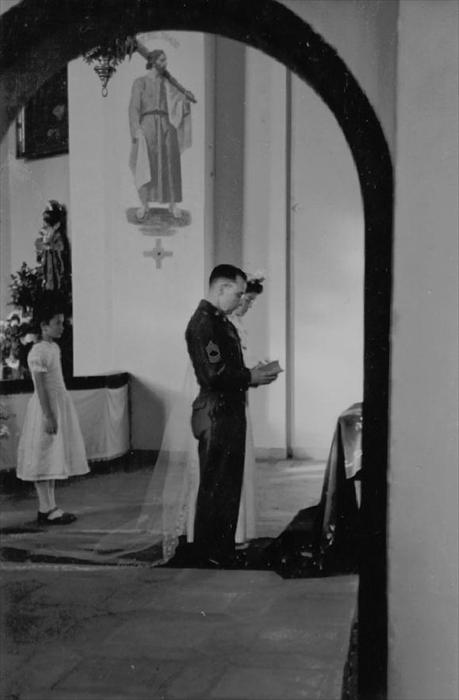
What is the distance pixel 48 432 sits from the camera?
4.97m

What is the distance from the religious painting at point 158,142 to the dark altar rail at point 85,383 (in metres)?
0.96

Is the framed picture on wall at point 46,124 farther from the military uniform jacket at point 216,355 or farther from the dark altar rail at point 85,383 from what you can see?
the military uniform jacket at point 216,355

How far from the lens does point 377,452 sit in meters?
2.51

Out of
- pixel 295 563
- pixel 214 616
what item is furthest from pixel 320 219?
pixel 214 616

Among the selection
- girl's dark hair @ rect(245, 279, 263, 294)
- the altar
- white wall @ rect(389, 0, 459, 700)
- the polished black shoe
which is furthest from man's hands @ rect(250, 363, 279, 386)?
white wall @ rect(389, 0, 459, 700)

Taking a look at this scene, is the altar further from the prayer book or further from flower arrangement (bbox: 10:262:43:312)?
the prayer book

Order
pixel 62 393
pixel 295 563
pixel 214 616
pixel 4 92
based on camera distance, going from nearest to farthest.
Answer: pixel 4 92 → pixel 214 616 → pixel 295 563 → pixel 62 393

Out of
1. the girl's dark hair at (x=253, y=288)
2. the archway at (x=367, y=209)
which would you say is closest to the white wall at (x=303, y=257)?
the girl's dark hair at (x=253, y=288)

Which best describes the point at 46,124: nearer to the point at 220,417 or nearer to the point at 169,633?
the point at 220,417

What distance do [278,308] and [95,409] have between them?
5.57ft

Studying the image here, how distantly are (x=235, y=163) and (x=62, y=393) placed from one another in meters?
2.57

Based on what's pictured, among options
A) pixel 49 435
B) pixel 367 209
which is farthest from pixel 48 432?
pixel 367 209

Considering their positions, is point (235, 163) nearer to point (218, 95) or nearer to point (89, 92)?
point (218, 95)

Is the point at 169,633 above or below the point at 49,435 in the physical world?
below
